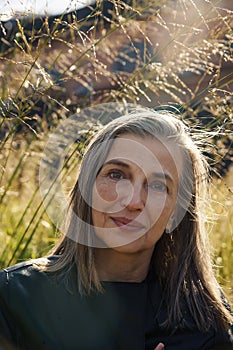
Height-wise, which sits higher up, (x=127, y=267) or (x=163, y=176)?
(x=163, y=176)

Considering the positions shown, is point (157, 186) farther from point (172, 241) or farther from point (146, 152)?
point (172, 241)

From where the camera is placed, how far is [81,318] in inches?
77.3

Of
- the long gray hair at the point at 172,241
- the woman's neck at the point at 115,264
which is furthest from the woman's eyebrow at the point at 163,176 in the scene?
the woman's neck at the point at 115,264

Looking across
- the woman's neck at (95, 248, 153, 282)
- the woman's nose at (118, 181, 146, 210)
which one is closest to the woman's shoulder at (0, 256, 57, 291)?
the woman's neck at (95, 248, 153, 282)

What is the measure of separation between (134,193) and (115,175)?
100mm

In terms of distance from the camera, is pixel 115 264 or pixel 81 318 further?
pixel 115 264

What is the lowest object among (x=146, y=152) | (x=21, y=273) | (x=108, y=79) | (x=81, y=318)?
(x=81, y=318)

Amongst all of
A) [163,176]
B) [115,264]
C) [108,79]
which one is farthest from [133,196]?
[108,79]

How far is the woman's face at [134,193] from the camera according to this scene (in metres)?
1.96

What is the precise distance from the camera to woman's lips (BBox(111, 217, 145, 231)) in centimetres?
195

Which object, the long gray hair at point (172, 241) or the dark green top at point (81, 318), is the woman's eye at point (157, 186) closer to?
the long gray hair at point (172, 241)

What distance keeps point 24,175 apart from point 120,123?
164cm

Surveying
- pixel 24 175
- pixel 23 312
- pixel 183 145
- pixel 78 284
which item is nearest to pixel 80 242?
pixel 78 284

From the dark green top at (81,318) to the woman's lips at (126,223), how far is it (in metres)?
0.20
